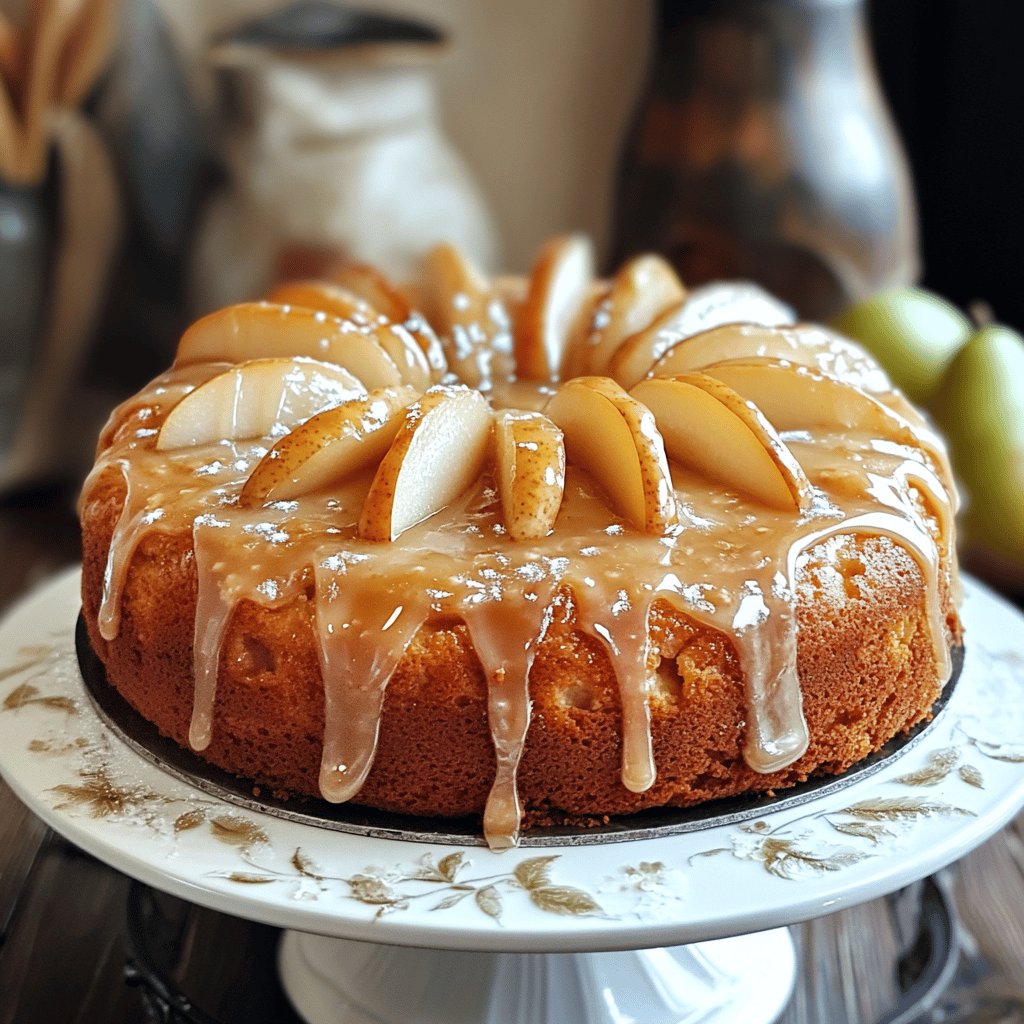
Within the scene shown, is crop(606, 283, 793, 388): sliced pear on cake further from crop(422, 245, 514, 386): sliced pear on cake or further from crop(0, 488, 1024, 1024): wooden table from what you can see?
crop(0, 488, 1024, 1024): wooden table

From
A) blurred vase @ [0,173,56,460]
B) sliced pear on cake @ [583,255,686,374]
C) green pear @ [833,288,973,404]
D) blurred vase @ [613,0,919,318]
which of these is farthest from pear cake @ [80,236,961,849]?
blurred vase @ [0,173,56,460]

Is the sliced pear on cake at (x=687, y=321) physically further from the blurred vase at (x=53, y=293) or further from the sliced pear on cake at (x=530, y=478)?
the blurred vase at (x=53, y=293)

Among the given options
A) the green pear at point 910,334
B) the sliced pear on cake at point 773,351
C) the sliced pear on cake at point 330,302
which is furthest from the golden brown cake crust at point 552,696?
the green pear at point 910,334

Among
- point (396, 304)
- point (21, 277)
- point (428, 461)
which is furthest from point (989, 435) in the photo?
point (21, 277)

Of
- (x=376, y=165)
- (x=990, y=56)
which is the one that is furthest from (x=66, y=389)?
(x=990, y=56)

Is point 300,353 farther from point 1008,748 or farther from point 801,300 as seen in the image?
point 801,300
